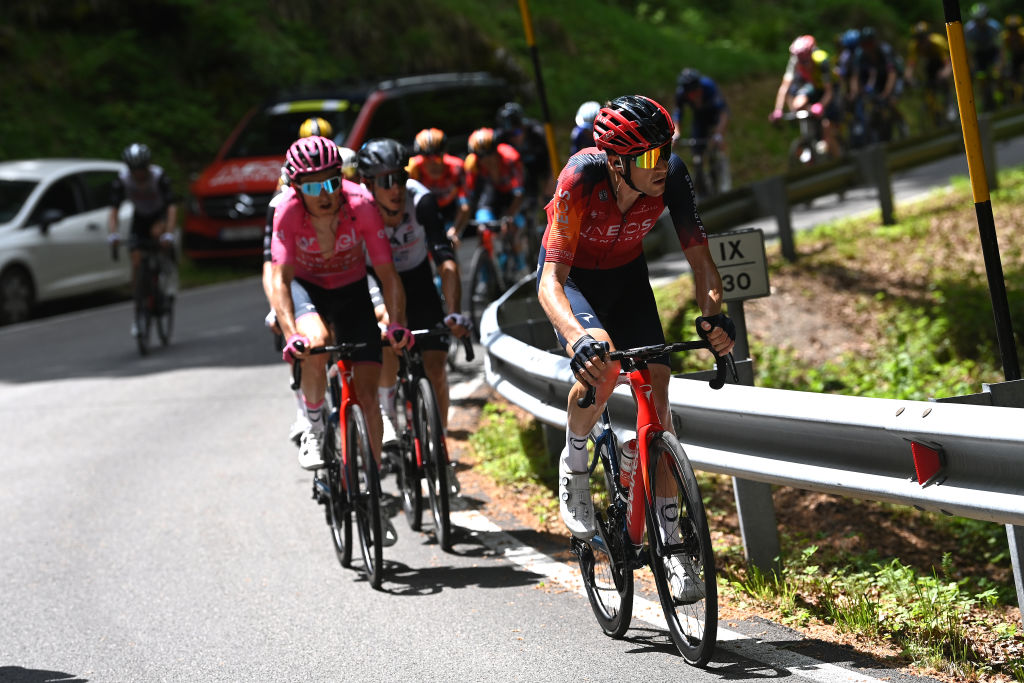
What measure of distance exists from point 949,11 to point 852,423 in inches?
73.2

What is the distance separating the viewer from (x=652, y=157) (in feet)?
16.5

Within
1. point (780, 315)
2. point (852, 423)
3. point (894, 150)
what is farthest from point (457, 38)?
point (852, 423)

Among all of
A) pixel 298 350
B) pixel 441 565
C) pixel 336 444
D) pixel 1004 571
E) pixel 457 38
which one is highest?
pixel 457 38

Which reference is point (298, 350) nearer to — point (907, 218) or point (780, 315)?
point (780, 315)

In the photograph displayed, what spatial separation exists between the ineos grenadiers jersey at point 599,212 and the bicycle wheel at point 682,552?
2.64 feet

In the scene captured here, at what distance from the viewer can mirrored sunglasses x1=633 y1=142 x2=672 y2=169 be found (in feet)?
16.5

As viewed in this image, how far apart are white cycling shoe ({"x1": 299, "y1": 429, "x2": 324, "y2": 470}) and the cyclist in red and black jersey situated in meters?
1.85

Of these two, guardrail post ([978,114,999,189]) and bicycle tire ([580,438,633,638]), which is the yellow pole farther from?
guardrail post ([978,114,999,189])

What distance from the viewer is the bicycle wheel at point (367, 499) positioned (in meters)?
6.48

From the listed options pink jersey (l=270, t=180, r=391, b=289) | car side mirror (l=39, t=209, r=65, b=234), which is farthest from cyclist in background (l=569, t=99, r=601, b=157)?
car side mirror (l=39, t=209, r=65, b=234)

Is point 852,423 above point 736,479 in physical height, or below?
above

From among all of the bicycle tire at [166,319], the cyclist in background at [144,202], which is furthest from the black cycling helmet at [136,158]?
the bicycle tire at [166,319]

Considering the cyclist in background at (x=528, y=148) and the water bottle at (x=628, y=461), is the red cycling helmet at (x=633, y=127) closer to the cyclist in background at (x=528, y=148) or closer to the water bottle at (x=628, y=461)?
the water bottle at (x=628, y=461)

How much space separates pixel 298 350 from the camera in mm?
6406
